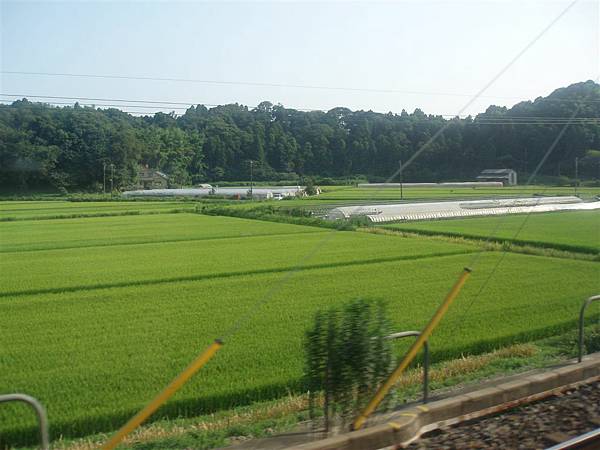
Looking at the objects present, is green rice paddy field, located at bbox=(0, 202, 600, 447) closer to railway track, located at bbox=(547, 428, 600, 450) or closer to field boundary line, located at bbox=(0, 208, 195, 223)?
railway track, located at bbox=(547, 428, 600, 450)

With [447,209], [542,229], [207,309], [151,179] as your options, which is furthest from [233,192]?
[207,309]

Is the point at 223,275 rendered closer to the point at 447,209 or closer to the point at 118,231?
the point at 118,231

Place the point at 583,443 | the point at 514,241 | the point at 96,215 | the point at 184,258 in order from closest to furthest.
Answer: the point at 583,443 → the point at 184,258 → the point at 514,241 → the point at 96,215

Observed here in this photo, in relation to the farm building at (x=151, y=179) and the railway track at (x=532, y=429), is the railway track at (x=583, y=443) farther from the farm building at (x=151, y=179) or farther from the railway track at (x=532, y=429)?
the farm building at (x=151, y=179)

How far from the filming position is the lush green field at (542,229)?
65.5ft

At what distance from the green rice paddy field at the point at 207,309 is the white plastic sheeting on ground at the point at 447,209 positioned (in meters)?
10.1

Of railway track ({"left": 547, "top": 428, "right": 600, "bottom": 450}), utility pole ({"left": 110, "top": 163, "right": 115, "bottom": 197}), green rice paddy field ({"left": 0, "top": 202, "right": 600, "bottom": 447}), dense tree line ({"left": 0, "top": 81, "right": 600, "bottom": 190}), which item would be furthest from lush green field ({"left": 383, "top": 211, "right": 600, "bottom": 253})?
utility pole ({"left": 110, "top": 163, "right": 115, "bottom": 197})

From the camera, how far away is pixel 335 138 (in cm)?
2666

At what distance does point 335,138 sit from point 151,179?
37.6 m

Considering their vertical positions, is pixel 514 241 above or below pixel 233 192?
below

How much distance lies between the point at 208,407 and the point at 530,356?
429cm

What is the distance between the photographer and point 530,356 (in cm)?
800

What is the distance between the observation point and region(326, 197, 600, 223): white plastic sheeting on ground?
3159cm

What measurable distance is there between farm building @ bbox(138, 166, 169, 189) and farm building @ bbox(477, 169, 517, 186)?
30.4m
